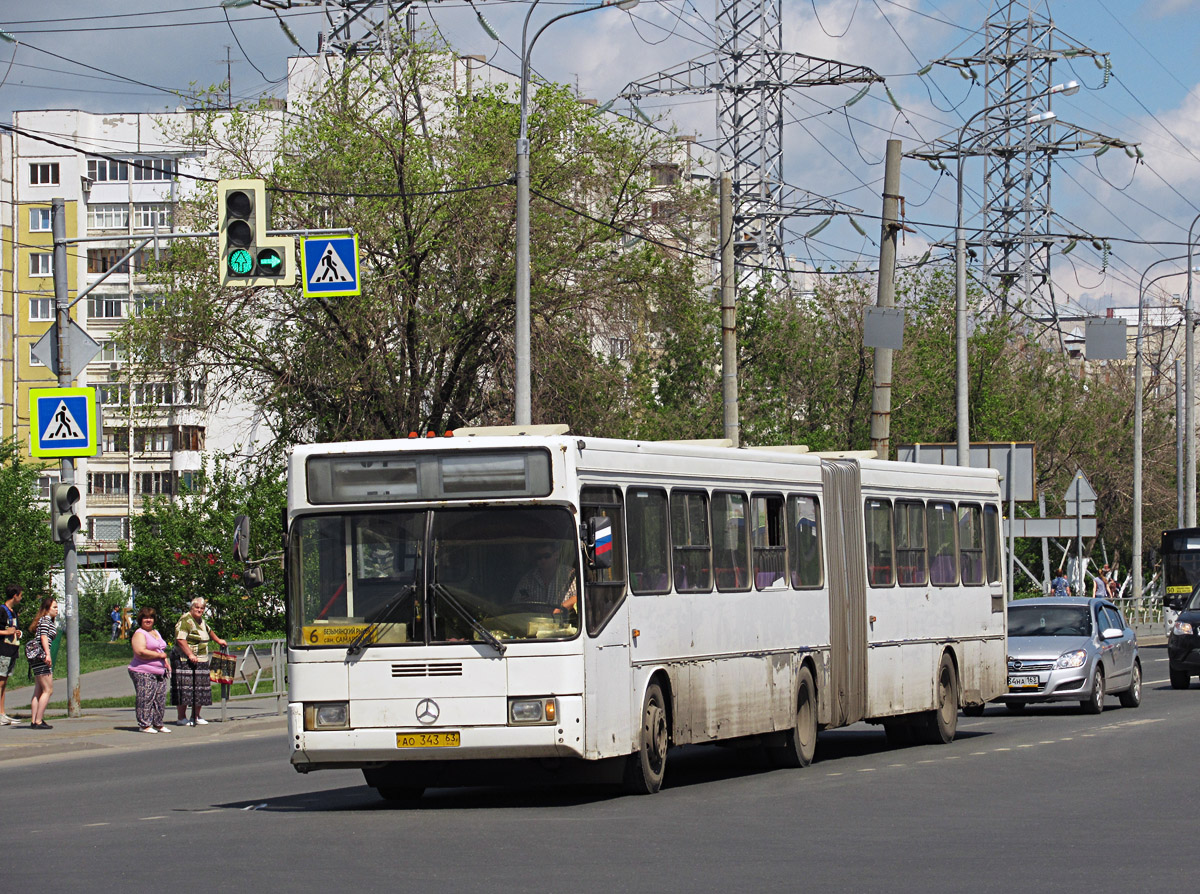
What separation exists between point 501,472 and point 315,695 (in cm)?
202

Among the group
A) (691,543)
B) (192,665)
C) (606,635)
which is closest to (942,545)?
(691,543)

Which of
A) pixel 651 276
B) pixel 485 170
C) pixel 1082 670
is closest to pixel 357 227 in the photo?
pixel 485 170

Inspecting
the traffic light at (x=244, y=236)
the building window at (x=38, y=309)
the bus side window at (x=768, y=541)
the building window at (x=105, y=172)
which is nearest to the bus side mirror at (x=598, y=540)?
the bus side window at (x=768, y=541)

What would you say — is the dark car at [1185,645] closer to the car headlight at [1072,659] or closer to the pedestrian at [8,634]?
the car headlight at [1072,659]

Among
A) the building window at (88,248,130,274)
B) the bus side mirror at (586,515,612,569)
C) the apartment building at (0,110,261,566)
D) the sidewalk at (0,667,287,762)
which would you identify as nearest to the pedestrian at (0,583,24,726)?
the sidewalk at (0,667,287,762)

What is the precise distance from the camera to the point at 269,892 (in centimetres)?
927

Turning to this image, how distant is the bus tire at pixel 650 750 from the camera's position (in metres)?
13.9

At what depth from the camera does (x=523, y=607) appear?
43.0 ft

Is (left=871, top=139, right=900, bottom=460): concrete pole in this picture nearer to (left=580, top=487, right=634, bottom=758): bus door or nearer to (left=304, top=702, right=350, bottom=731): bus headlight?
(left=580, top=487, right=634, bottom=758): bus door

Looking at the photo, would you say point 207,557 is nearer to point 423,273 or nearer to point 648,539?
point 423,273

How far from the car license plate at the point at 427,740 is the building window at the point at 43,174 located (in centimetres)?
9169

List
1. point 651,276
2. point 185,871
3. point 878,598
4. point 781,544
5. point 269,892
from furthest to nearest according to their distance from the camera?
point 651,276 → point 878,598 → point 781,544 → point 185,871 → point 269,892

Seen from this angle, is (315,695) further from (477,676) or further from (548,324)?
(548,324)

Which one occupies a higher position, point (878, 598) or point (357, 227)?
point (357, 227)
